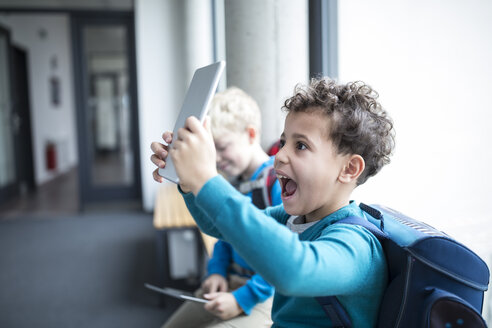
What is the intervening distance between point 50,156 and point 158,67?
3911mm

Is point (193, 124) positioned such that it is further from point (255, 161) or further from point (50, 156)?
point (50, 156)

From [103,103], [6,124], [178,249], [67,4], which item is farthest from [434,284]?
[6,124]

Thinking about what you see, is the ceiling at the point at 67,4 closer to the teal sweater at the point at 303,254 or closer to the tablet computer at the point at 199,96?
the tablet computer at the point at 199,96

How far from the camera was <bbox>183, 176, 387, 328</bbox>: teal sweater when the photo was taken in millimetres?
619

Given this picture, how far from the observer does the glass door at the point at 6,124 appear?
5637mm

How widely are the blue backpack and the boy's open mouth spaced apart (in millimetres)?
225

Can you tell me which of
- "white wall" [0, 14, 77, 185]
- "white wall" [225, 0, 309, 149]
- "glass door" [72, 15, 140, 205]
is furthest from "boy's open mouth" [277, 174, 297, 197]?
"white wall" [0, 14, 77, 185]

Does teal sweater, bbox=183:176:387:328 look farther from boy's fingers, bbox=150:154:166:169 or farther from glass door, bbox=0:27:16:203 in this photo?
glass door, bbox=0:27:16:203

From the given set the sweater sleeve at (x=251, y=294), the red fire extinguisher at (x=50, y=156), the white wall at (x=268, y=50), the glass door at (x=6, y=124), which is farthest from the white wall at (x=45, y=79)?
the sweater sleeve at (x=251, y=294)

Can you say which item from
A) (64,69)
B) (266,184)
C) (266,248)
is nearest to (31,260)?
(266,184)

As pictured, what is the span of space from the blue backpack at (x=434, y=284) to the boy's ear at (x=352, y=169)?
0.49 ft

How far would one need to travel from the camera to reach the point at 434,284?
676mm

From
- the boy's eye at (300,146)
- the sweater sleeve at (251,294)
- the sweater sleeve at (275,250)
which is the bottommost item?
the sweater sleeve at (251,294)

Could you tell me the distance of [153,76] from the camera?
4.94 metres
